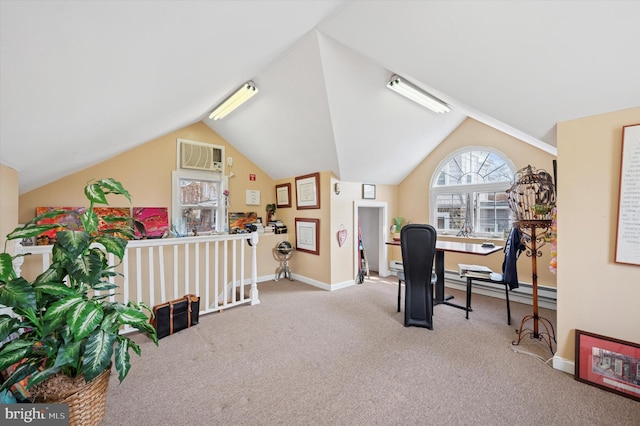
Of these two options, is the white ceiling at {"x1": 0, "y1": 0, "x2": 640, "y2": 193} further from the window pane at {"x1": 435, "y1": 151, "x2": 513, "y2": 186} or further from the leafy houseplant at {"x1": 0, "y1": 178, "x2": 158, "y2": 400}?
the window pane at {"x1": 435, "y1": 151, "x2": 513, "y2": 186}

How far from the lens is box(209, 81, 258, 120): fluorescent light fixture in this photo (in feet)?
9.67

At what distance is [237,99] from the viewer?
3184 mm

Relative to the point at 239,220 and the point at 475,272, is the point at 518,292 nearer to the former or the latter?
the point at 475,272

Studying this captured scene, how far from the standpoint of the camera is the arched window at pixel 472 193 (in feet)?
12.9

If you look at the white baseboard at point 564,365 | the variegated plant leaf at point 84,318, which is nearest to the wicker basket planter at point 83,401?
the variegated plant leaf at point 84,318

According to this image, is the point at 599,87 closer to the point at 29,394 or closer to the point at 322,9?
the point at 322,9

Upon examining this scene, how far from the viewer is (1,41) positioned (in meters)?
0.87

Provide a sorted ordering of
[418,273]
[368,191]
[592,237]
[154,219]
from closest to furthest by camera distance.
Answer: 1. [592,237]
2. [418,273]
3. [154,219]
4. [368,191]

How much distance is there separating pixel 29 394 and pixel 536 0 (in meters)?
3.30

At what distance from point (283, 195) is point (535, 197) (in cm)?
388

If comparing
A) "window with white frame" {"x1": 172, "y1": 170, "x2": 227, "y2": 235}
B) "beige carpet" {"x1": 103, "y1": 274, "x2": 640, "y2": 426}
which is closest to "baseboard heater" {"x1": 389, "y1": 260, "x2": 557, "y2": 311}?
"beige carpet" {"x1": 103, "y1": 274, "x2": 640, "y2": 426}

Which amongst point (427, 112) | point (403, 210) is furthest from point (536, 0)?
point (403, 210)

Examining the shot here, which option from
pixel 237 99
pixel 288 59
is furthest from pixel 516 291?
pixel 237 99

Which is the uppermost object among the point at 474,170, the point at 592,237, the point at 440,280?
the point at 474,170
